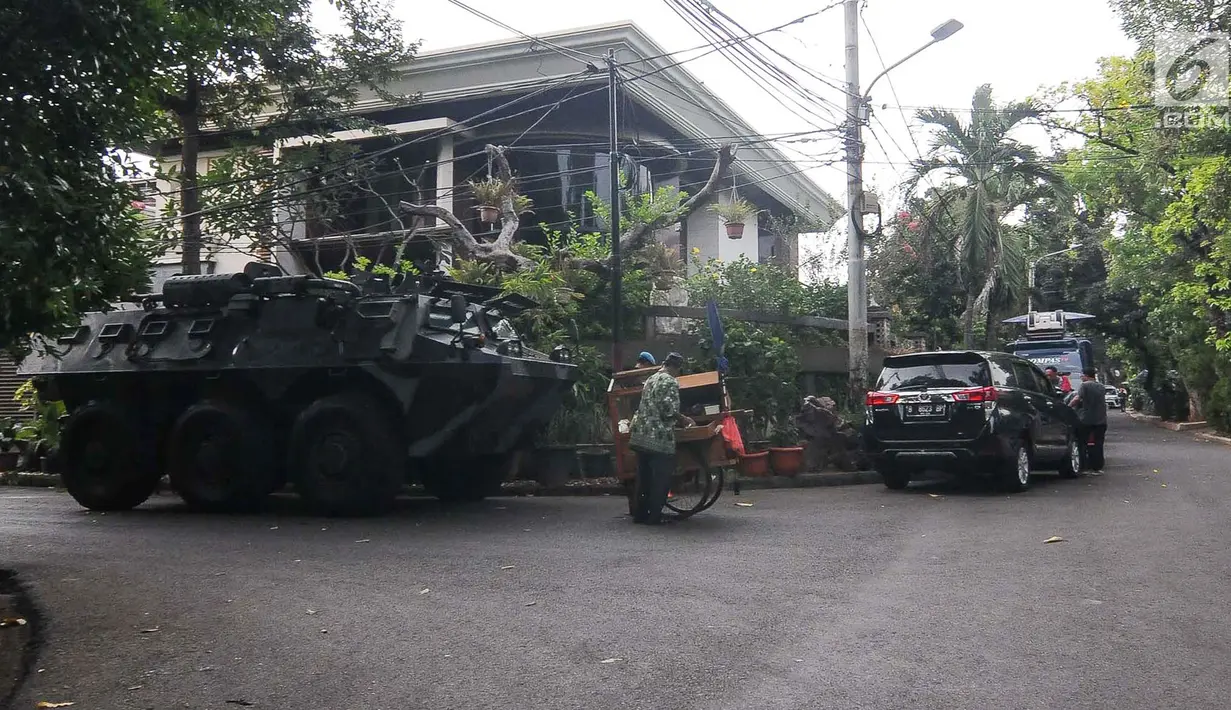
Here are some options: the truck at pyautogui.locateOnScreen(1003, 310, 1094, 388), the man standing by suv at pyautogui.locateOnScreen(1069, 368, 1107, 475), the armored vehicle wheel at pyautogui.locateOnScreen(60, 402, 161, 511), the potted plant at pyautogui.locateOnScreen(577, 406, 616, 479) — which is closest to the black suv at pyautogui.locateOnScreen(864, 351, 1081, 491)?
the man standing by suv at pyautogui.locateOnScreen(1069, 368, 1107, 475)

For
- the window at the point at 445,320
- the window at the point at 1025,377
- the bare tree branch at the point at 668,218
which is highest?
the bare tree branch at the point at 668,218

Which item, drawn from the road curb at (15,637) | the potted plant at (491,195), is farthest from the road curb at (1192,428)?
the road curb at (15,637)

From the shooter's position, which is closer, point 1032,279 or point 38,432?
point 38,432

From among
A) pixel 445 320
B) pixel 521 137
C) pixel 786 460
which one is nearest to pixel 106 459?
pixel 445 320

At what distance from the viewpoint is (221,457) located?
37.1ft

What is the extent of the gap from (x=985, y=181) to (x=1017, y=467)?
12854 millimetres

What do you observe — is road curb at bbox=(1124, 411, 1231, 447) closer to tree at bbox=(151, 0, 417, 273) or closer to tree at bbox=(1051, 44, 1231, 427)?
tree at bbox=(1051, 44, 1231, 427)

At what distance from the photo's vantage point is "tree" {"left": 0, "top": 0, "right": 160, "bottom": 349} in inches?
244

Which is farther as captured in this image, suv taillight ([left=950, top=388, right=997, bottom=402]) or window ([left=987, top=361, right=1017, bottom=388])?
window ([left=987, top=361, right=1017, bottom=388])

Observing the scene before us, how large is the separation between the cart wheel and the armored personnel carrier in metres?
1.94

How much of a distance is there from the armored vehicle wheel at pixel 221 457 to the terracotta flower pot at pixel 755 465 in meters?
5.25

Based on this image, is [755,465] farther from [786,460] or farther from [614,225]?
[614,225]

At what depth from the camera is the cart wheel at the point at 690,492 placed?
10555 mm

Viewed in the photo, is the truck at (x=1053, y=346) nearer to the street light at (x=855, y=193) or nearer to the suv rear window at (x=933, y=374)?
the street light at (x=855, y=193)
